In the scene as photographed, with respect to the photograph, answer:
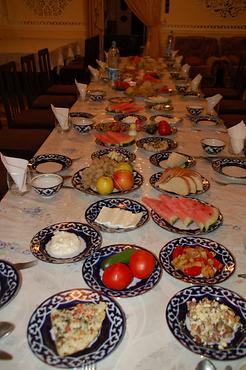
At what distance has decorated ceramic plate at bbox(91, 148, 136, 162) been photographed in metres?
1.60

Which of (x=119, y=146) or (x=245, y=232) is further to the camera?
(x=119, y=146)

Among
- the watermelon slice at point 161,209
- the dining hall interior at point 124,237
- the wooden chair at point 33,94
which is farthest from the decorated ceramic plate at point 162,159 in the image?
the wooden chair at point 33,94

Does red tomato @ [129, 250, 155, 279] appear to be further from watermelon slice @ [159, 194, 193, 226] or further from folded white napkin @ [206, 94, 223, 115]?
folded white napkin @ [206, 94, 223, 115]

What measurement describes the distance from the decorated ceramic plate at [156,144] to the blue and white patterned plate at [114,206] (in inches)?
22.4

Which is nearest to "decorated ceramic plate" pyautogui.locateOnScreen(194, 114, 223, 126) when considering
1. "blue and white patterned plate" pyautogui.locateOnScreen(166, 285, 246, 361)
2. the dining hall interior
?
the dining hall interior

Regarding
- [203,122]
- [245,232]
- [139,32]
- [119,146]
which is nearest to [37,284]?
[245,232]

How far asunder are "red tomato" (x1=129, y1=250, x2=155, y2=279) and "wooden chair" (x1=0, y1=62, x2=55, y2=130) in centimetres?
198

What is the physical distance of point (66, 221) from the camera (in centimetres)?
121

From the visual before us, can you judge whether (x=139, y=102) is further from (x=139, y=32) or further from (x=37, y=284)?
(x=139, y=32)

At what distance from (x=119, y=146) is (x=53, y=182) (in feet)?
1.75

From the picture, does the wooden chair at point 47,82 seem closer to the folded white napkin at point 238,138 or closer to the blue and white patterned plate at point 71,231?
the folded white napkin at point 238,138

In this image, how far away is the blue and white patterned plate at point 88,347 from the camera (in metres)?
0.71

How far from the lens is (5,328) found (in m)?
0.79

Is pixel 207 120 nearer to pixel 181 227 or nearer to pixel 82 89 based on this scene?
pixel 82 89
